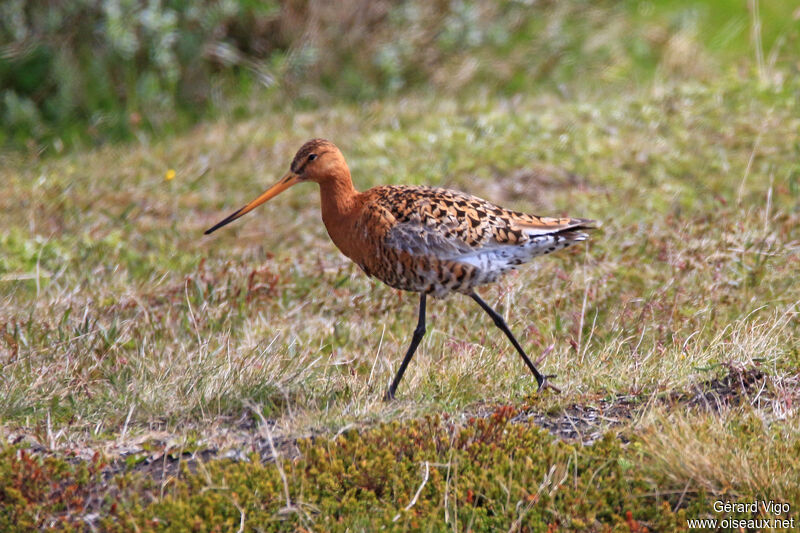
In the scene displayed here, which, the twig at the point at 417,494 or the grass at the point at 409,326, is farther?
the grass at the point at 409,326

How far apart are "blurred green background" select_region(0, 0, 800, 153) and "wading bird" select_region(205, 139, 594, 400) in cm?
526

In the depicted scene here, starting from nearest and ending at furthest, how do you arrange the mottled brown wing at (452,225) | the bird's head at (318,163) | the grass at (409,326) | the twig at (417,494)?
the twig at (417,494)
the grass at (409,326)
the mottled brown wing at (452,225)
the bird's head at (318,163)

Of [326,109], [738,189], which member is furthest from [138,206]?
[738,189]

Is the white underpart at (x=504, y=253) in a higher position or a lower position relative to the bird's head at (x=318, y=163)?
lower

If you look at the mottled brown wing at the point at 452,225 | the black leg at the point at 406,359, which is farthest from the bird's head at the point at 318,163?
the black leg at the point at 406,359

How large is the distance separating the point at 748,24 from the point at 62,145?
7.68m

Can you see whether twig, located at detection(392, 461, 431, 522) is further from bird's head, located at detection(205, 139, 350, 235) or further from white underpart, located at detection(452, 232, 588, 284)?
bird's head, located at detection(205, 139, 350, 235)

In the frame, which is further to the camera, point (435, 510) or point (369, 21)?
point (369, 21)

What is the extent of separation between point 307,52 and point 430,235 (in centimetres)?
615

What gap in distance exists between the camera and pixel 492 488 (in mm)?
4137

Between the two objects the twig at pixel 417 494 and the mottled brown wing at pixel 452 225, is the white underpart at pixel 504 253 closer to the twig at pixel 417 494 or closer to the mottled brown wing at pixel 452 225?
the mottled brown wing at pixel 452 225

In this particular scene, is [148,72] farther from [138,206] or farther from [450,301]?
[450,301]

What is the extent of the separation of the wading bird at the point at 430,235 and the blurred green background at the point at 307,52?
5.26 m

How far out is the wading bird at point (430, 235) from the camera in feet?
16.6
